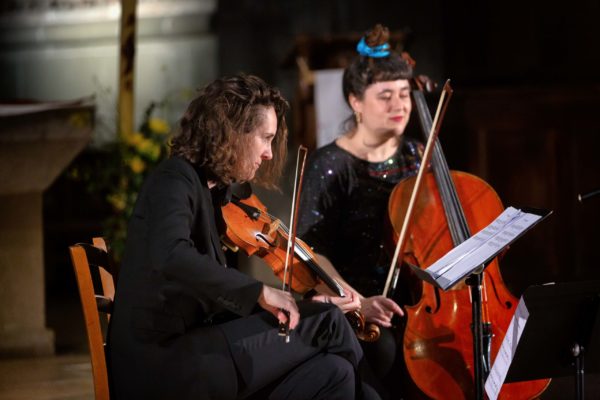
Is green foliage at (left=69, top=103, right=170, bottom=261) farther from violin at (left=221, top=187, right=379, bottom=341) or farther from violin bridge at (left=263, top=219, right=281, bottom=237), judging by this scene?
violin bridge at (left=263, top=219, right=281, bottom=237)

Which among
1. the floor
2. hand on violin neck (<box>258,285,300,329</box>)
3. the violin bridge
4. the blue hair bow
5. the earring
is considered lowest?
the floor

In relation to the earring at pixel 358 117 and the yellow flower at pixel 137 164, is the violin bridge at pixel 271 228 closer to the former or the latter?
the earring at pixel 358 117

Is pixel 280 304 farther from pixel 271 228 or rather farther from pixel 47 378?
pixel 47 378

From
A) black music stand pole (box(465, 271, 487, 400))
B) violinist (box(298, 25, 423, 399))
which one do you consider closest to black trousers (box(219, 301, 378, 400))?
black music stand pole (box(465, 271, 487, 400))

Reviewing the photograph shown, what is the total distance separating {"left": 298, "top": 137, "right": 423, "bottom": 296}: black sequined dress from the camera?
2.92 m

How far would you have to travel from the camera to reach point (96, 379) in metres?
1.97

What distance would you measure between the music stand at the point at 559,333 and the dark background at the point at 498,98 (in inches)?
34.7

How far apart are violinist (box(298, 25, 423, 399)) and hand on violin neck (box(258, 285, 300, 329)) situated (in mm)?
1006

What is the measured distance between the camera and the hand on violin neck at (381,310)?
94.8 inches

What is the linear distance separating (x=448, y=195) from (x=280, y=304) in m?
0.95

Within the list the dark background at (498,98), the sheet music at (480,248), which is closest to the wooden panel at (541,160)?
the dark background at (498,98)

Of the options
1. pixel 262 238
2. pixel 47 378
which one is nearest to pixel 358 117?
pixel 262 238

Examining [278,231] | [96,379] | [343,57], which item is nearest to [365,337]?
[278,231]

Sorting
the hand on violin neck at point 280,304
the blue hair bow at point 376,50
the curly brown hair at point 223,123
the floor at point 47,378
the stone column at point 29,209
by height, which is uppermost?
the blue hair bow at point 376,50
